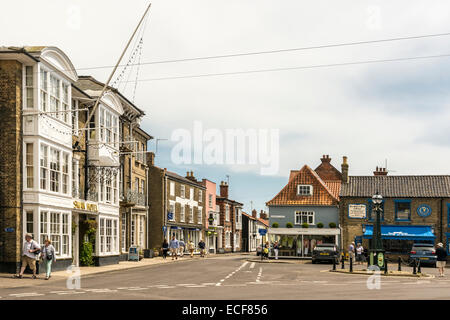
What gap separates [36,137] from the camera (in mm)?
27625

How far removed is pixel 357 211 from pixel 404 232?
4.43 m

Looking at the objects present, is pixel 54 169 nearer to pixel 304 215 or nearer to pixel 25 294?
pixel 25 294

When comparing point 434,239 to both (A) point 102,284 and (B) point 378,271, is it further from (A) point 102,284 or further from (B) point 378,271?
(A) point 102,284

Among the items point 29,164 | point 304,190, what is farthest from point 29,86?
point 304,190

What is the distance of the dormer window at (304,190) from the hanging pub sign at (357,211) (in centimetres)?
389

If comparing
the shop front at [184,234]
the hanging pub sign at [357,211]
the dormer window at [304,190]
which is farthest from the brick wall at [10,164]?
the hanging pub sign at [357,211]

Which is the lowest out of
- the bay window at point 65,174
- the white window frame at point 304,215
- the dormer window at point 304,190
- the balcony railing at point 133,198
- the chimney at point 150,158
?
the white window frame at point 304,215

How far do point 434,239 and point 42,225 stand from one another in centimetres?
3706

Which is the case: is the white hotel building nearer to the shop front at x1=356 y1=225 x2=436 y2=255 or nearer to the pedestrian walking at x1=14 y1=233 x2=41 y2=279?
the pedestrian walking at x1=14 y1=233 x2=41 y2=279

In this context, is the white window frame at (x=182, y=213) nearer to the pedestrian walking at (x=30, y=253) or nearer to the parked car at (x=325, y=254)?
the parked car at (x=325, y=254)

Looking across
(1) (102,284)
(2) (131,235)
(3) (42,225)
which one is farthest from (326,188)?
(1) (102,284)

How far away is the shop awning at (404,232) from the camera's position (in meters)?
54.4

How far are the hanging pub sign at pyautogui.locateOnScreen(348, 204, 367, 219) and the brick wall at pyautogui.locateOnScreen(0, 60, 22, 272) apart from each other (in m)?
35.7

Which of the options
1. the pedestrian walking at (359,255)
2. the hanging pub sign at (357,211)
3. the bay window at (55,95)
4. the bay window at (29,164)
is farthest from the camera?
the hanging pub sign at (357,211)
